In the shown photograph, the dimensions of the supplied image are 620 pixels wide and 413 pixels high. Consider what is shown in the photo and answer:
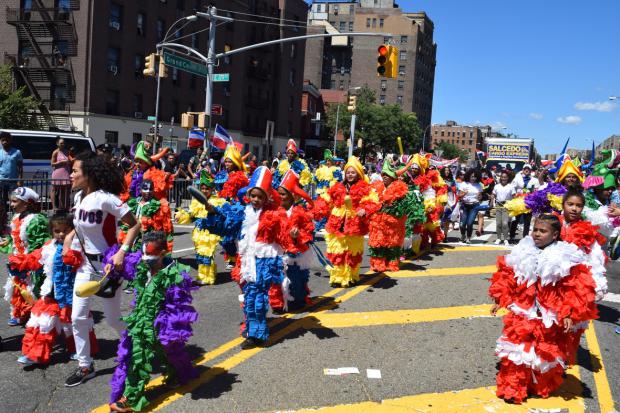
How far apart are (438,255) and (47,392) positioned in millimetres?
8228

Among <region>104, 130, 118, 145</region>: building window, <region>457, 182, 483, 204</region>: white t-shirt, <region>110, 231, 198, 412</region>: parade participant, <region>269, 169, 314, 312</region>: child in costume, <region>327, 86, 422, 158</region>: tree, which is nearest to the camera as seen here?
<region>110, 231, 198, 412</region>: parade participant

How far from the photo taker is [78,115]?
3309cm

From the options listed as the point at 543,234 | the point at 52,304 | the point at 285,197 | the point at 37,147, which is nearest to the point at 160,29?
the point at 37,147

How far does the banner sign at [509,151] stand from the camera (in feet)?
108

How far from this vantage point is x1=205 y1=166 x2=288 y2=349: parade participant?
5.13 m

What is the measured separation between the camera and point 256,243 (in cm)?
526

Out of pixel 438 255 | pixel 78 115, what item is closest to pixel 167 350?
pixel 438 255

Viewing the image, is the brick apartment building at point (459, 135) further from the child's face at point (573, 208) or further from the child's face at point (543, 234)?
the child's face at point (543, 234)

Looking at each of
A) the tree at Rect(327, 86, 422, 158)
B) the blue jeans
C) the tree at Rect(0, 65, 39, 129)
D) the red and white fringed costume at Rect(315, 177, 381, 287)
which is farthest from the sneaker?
the tree at Rect(327, 86, 422, 158)

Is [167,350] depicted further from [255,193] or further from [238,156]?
[238,156]

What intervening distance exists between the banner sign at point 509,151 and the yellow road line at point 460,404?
1200 inches

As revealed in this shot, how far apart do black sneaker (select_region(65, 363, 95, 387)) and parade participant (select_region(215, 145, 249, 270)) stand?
3.07 metres

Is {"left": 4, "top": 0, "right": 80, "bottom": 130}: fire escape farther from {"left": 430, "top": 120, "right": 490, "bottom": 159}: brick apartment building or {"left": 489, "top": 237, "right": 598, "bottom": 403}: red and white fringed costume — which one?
{"left": 430, "top": 120, "right": 490, "bottom": 159}: brick apartment building

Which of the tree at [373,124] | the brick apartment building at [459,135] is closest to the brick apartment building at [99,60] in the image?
the tree at [373,124]
